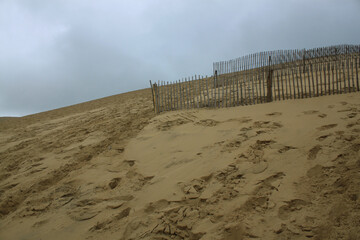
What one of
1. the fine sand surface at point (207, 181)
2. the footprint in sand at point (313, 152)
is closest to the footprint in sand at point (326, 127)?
the fine sand surface at point (207, 181)

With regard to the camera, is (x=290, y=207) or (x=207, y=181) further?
(x=207, y=181)

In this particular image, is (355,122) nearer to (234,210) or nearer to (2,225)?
(234,210)

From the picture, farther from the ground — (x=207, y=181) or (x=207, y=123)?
(x=207, y=123)

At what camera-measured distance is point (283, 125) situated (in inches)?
135

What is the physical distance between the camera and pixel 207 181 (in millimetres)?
2562

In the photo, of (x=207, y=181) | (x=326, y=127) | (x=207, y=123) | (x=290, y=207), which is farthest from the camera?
(x=207, y=123)

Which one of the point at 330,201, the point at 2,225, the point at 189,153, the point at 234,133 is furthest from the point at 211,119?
the point at 2,225

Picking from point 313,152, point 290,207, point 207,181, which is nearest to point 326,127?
point 313,152

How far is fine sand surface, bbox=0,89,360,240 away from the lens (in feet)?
6.14

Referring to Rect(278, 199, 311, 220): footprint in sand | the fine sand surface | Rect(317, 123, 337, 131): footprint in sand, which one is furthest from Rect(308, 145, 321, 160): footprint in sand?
Rect(278, 199, 311, 220): footprint in sand

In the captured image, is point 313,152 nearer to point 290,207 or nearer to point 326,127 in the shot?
point 326,127

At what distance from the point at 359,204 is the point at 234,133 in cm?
195

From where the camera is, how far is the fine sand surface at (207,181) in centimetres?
187

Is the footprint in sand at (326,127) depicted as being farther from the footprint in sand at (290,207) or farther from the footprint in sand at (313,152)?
the footprint in sand at (290,207)
